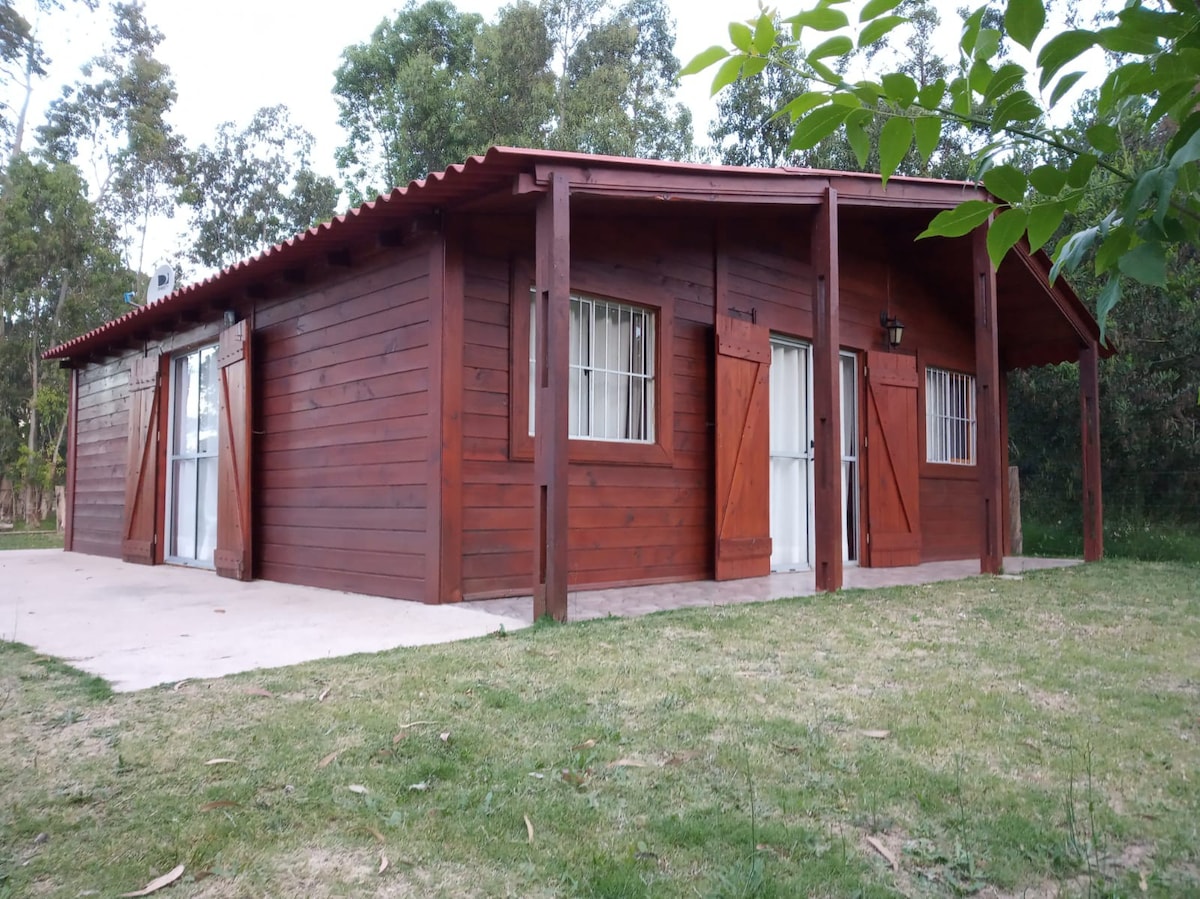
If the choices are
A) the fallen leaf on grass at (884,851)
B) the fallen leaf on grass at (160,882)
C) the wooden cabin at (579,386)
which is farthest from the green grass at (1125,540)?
the fallen leaf on grass at (160,882)

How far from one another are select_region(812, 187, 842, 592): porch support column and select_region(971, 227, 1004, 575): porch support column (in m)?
1.46

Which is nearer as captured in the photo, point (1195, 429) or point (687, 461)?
point (687, 461)

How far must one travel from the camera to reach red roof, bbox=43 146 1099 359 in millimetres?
4367

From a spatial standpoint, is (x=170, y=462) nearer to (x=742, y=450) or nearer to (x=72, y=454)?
(x=72, y=454)

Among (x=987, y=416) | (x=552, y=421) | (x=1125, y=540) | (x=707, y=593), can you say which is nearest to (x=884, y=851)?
(x=552, y=421)

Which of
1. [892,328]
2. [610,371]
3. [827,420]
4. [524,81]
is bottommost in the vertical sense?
[827,420]

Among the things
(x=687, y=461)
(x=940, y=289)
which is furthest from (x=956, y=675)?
(x=940, y=289)

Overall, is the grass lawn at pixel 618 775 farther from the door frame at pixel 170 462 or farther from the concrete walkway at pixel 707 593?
the door frame at pixel 170 462

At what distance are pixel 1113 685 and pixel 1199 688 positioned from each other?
29 centimetres

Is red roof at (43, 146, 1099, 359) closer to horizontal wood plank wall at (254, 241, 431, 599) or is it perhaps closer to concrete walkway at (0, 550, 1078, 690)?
horizontal wood plank wall at (254, 241, 431, 599)

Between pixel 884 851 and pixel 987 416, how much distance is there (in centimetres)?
501

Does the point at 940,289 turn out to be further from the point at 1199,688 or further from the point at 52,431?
the point at 52,431

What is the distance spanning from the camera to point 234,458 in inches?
257

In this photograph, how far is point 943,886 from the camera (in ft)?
5.34
